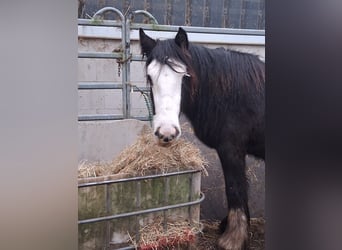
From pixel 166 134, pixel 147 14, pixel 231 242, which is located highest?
pixel 147 14

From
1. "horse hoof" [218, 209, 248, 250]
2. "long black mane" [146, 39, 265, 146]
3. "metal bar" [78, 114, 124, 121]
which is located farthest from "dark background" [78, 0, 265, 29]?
"horse hoof" [218, 209, 248, 250]

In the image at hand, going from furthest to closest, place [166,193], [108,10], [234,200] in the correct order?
[234,200] → [166,193] → [108,10]

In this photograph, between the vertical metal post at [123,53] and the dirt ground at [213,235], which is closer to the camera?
the vertical metal post at [123,53]

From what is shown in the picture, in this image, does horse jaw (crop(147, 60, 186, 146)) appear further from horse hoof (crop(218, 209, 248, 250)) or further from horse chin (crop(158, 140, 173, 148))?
horse hoof (crop(218, 209, 248, 250))

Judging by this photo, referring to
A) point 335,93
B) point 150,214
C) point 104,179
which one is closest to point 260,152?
point 335,93

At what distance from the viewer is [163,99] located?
1763mm

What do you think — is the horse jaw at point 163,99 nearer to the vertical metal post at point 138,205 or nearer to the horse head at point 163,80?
the horse head at point 163,80

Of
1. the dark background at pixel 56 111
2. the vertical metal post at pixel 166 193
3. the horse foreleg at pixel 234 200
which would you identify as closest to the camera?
the dark background at pixel 56 111

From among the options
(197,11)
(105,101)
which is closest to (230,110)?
(197,11)

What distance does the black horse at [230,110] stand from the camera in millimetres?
1860

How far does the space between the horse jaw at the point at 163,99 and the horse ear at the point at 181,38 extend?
11cm

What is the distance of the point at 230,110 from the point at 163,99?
0.32 metres

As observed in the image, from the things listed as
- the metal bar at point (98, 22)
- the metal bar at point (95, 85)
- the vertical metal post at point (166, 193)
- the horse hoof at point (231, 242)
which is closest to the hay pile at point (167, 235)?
the vertical metal post at point (166, 193)

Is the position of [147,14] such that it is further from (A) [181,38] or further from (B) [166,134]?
(B) [166,134]
